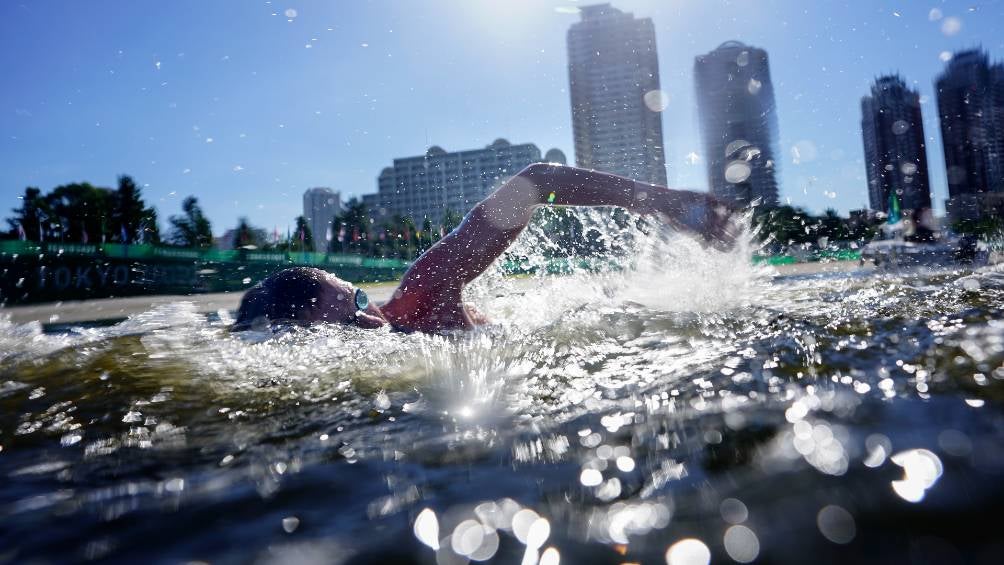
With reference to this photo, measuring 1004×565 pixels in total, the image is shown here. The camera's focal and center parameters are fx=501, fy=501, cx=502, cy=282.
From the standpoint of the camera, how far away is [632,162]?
6.59 m

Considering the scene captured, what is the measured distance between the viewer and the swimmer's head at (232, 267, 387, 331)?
128 inches

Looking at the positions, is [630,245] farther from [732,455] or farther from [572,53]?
[572,53]

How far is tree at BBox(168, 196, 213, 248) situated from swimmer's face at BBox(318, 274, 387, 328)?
1532 inches

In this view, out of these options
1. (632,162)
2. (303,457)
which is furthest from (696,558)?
(632,162)

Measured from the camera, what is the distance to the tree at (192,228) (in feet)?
130

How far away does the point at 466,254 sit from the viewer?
347cm

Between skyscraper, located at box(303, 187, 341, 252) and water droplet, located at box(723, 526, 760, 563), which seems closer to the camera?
water droplet, located at box(723, 526, 760, 563)

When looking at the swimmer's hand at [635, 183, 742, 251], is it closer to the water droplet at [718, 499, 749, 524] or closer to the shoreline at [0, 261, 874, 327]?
the water droplet at [718, 499, 749, 524]

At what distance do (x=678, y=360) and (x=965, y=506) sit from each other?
44.3 inches

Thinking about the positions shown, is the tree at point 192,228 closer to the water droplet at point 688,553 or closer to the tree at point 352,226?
the tree at point 352,226

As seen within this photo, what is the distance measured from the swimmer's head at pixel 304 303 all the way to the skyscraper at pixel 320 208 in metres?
67.2

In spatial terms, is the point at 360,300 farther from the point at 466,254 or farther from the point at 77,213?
the point at 77,213

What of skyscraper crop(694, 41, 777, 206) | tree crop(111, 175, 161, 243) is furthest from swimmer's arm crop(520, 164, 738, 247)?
tree crop(111, 175, 161, 243)

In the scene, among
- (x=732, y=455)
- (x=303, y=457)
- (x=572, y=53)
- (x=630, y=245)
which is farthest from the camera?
(x=572, y=53)
